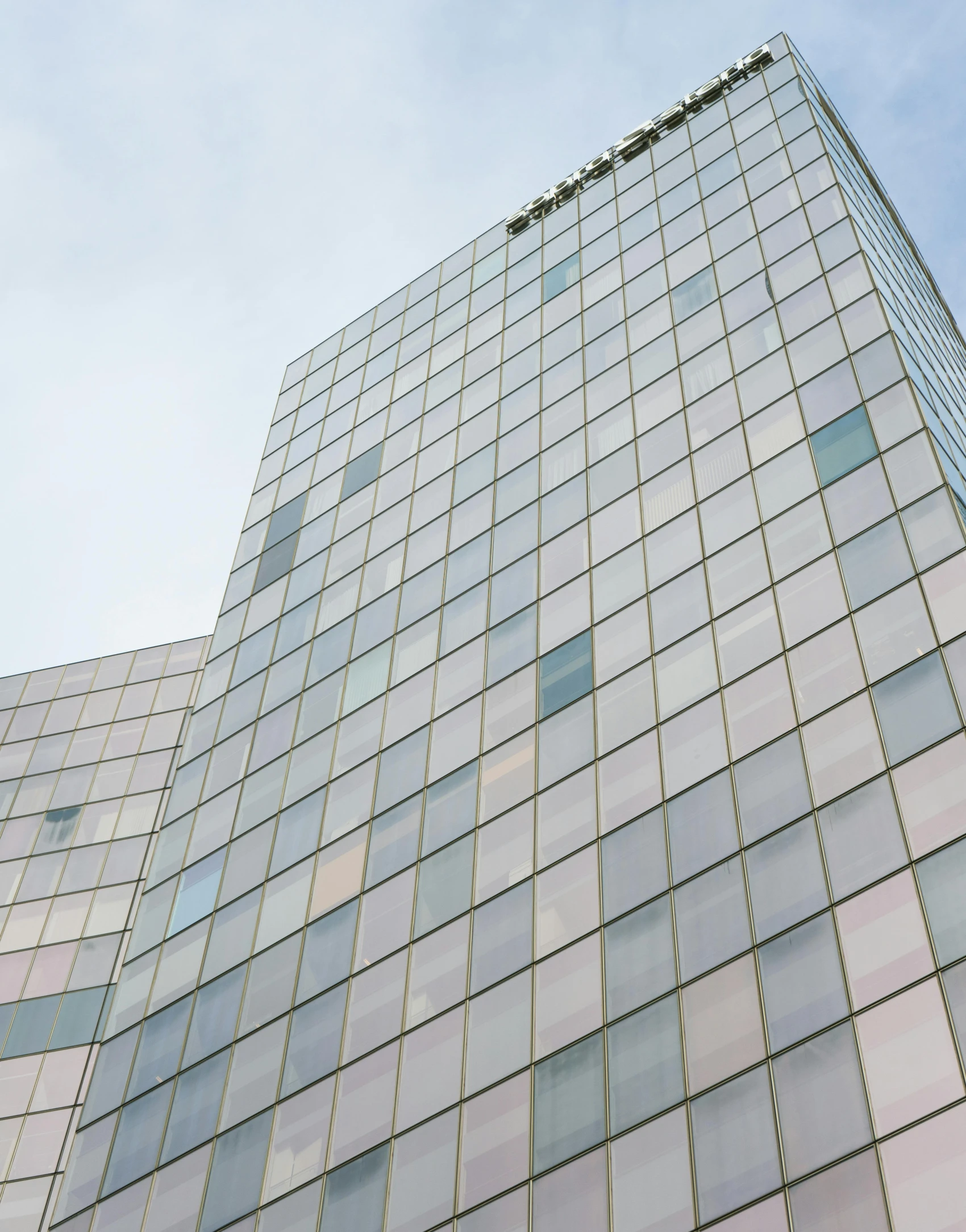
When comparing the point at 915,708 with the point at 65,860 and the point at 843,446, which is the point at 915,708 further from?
the point at 65,860

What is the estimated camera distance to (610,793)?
29094mm

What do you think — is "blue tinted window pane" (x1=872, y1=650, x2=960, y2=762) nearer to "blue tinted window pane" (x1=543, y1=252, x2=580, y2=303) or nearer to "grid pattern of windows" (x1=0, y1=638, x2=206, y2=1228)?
"blue tinted window pane" (x1=543, y1=252, x2=580, y2=303)

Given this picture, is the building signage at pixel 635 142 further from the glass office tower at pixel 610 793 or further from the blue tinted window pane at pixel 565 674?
the blue tinted window pane at pixel 565 674

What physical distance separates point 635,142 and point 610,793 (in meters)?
35.5

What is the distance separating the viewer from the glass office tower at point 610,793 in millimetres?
22094

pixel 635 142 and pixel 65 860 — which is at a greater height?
pixel 635 142

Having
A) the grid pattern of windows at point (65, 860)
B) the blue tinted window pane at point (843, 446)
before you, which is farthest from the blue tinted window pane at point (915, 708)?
the grid pattern of windows at point (65, 860)

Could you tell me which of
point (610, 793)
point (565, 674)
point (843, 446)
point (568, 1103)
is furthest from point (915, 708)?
point (565, 674)

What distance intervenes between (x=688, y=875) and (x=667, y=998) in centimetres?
273

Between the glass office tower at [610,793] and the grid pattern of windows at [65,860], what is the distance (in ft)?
32.0

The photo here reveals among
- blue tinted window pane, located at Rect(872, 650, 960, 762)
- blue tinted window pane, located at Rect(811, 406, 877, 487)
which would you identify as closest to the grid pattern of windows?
blue tinted window pane, located at Rect(872, 650, 960, 762)

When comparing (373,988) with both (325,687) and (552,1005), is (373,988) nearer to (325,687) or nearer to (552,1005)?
(552,1005)

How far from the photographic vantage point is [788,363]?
3619 cm

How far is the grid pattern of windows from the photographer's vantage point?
4316 cm
